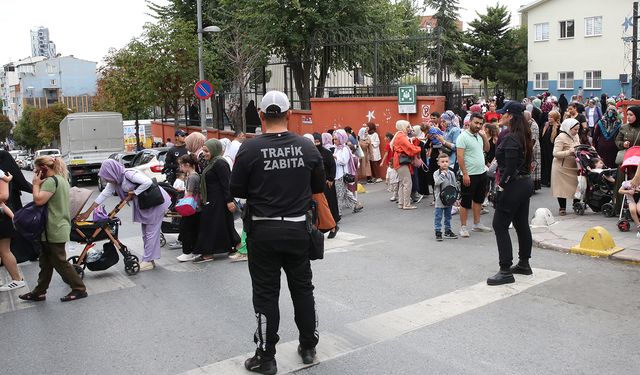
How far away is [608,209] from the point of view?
407 inches

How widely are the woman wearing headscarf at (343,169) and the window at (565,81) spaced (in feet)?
108

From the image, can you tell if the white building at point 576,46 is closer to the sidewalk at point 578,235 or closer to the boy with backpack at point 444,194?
the sidewalk at point 578,235

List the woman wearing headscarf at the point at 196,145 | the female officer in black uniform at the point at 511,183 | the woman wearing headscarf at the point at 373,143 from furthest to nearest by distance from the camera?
the woman wearing headscarf at the point at 373,143 < the woman wearing headscarf at the point at 196,145 < the female officer in black uniform at the point at 511,183

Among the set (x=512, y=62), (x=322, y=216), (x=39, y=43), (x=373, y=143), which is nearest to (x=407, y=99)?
(x=373, y=143)

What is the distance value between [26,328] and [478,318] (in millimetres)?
4481

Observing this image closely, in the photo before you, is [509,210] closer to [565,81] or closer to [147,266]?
[147,266]

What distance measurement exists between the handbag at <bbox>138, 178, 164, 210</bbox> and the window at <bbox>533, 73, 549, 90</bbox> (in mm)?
39428

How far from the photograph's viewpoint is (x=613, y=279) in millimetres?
7125

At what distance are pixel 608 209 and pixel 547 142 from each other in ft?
12.1

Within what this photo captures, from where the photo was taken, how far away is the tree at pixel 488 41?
51.2 metres

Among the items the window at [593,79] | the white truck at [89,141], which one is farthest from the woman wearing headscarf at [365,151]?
the window at [593,79]

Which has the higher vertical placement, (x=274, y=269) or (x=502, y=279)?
(x=274, y=269)

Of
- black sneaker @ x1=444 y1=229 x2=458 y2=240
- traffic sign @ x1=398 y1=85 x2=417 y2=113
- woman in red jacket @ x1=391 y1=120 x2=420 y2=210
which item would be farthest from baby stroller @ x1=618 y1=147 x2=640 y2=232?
traffic sign @ x1=398 y1=85 x2=417 y2=113

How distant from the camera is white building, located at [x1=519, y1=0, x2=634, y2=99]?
38.7 meters
